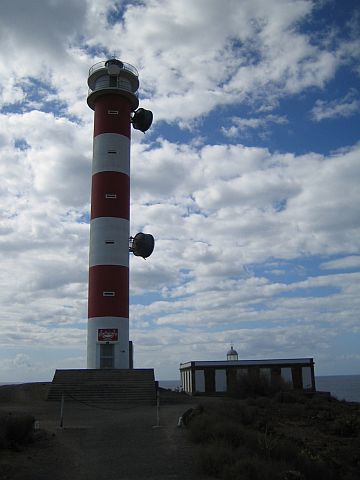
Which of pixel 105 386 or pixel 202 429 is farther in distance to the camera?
pixel 105 386

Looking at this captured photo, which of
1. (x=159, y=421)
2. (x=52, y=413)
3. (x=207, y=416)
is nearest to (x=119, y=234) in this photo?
(x=52, y=413)

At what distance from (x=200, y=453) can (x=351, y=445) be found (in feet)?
21.5

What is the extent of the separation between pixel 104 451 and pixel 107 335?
1833 centimetres

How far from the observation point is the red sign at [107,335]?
30.4m

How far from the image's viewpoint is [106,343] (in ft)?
100

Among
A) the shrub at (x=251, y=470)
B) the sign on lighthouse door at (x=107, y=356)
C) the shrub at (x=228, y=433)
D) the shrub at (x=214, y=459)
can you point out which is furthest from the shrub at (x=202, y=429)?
the sign on lighthouse door at (x=107, y=356)

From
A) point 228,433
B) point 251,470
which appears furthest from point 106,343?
point 251,470

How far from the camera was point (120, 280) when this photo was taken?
103ft

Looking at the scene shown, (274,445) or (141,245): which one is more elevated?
(141,245)

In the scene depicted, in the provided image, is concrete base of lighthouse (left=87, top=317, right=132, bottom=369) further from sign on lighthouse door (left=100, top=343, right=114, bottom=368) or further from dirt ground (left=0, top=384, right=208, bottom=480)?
dirt ground (left=0, top=384, right=208, bottom=480)

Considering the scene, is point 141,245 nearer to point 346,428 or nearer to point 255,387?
point 255,387

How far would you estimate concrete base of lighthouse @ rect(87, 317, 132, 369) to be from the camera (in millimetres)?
30453

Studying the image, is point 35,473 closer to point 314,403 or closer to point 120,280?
point 314,403

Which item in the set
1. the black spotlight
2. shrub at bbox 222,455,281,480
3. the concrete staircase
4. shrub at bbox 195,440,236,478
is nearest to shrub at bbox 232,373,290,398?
the concrete staircase
